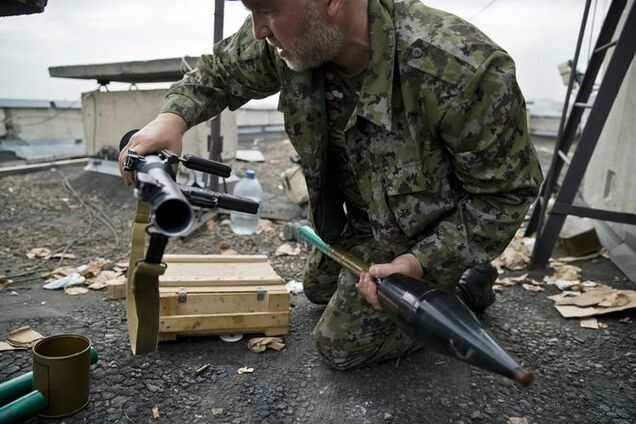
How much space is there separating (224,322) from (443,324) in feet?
4.10

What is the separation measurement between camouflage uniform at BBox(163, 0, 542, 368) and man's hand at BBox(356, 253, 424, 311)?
0.05 meters

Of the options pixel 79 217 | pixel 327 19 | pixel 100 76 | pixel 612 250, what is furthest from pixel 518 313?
pixel 100 76

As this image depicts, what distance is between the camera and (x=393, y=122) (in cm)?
192

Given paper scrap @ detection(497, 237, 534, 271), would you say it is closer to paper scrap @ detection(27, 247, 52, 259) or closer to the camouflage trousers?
the camouflage trousers

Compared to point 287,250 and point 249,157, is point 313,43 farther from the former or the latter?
point 249,157

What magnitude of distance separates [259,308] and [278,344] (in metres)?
0.21

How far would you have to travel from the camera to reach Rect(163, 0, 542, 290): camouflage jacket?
5.62 feet

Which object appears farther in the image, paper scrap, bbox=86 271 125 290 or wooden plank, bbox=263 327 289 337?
paper scrap, bbox=86 271 125 290

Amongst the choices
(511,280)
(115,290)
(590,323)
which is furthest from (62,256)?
(590,323)

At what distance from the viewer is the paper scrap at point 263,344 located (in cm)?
229

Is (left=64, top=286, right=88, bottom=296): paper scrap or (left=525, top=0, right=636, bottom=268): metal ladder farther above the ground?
(left=525, top=0, right=636, bottom=268): metal ladder

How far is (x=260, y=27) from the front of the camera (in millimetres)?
1679

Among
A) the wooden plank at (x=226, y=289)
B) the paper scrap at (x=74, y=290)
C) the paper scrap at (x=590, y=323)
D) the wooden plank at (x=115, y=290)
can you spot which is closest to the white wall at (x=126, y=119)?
the paper scrap at (x=74, y=290)

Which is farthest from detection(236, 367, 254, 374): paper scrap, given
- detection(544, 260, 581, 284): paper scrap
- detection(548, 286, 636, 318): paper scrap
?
detection(544, 260, 581, 284): paper scrap
